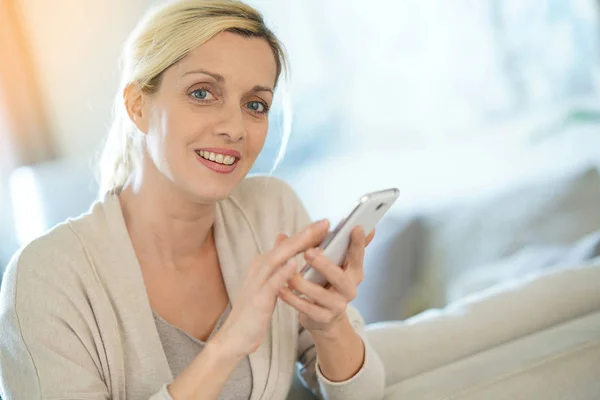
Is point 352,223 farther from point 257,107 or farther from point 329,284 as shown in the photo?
point 257,107

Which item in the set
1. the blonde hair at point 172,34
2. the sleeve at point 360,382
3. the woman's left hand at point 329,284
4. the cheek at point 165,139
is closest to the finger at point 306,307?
the woman's left hand at point 329,284

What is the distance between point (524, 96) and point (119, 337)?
5.43 ft

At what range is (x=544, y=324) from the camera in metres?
1.35

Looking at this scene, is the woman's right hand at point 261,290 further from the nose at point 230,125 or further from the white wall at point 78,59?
the white wall at point 78,59

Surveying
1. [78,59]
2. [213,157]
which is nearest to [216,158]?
[213,157]

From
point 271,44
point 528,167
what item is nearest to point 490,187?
point 528,167

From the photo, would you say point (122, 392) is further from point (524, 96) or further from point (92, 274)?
point (524, 96)

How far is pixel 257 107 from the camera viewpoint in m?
1.16

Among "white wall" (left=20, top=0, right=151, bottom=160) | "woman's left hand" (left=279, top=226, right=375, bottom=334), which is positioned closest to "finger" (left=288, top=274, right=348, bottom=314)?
"woman's left hand" (left=279, top=226, right=375, bottom=334)

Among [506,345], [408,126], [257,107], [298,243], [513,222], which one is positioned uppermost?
[257,107]

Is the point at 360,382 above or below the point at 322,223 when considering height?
below

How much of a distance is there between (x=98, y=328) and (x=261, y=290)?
265 millimetres

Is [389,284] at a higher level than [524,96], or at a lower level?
lower

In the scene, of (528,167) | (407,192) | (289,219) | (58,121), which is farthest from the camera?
(528,167)
